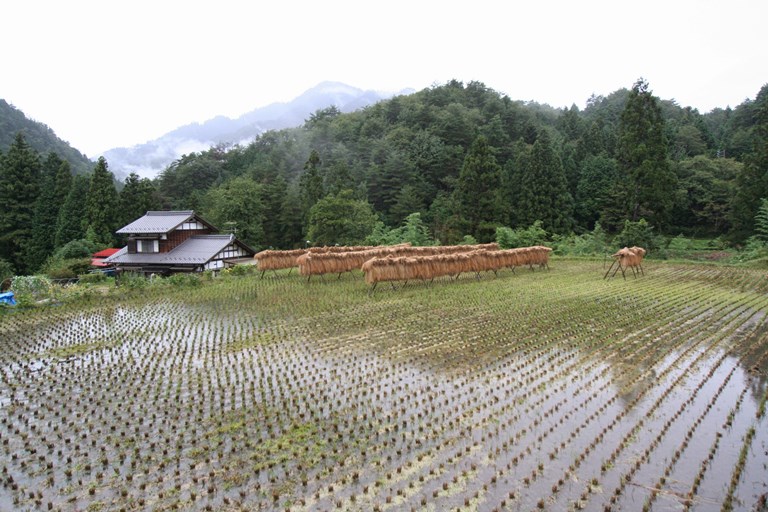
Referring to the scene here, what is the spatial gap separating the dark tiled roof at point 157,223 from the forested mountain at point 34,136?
2772cm

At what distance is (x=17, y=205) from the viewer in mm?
35438

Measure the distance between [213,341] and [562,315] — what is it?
756 cm

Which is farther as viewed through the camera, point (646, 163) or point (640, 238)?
point (646, 163)

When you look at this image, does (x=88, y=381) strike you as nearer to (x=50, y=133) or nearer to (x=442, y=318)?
(x=442, y=318)

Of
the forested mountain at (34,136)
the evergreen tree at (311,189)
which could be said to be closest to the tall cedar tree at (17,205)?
the forested mountain at (34,136)

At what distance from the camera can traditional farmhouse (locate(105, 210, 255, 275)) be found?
24453 mm

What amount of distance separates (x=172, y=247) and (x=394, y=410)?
23.1 meters

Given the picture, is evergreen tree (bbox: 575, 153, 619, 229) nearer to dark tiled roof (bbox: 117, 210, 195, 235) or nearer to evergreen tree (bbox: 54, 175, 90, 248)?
dark tiled roof (bbox: 117, 210, 195, 235)

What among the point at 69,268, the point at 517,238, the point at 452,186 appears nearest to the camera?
the point at 69,268

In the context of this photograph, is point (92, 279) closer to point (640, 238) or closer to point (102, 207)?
point (102, 207)

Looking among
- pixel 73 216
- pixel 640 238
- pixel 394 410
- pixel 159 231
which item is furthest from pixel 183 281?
pixel 73 216

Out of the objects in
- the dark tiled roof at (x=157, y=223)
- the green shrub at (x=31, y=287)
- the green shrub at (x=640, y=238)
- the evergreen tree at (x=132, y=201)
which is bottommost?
the green shrub at (x=31, y=287)

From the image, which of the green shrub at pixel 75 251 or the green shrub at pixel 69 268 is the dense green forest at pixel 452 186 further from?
the green shrub at pixel 69 268

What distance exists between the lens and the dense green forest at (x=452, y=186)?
27.3 metres
